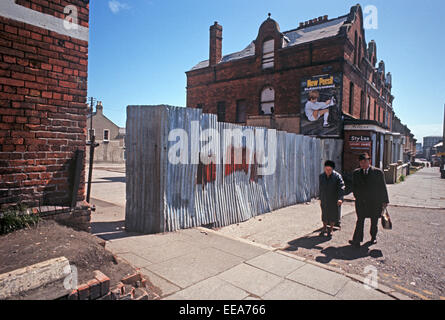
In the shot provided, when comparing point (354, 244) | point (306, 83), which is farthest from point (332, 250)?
point (306, 83)

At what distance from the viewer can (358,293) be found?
11.3ft

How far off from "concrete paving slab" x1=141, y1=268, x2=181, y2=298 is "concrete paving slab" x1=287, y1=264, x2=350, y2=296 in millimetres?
1596

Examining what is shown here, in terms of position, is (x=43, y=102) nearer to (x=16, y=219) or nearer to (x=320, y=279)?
(x=16, y=219)

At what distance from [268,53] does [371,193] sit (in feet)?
52.0

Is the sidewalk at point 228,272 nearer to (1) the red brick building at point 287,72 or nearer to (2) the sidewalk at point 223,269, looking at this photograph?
(2) the sidewalk at point 223,269

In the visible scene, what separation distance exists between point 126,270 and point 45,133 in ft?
6.84

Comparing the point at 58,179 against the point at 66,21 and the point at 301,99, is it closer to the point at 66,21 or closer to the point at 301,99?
the point at 66,21

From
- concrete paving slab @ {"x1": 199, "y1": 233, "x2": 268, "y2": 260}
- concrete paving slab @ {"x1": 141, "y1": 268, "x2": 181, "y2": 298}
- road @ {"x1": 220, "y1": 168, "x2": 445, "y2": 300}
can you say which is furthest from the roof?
concrete paving slab @ {"x1": 141, "y1": 268, "x2": 181, "y2": 298}

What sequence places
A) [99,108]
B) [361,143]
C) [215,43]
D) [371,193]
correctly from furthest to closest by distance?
[99,108], [215,43], [361,143], [371,193]

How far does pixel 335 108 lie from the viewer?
16.0m

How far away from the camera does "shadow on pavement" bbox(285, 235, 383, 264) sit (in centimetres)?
507

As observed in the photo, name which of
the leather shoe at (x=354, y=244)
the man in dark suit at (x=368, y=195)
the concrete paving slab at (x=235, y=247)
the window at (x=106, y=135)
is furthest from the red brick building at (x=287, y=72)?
the window at (x=106, y=135)

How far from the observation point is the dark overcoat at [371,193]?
555 centimetres

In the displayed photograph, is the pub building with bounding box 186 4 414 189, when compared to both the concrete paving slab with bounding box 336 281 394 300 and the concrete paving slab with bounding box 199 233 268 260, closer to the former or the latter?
the concrete paving slab with bounding box 199 233 268 260
